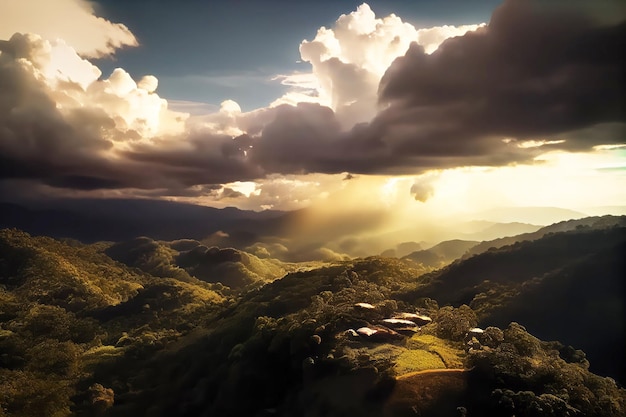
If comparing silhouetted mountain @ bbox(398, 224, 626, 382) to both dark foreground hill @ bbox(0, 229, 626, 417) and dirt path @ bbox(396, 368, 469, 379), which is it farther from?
dirt path @ bbox(396, 368, 469, 379)

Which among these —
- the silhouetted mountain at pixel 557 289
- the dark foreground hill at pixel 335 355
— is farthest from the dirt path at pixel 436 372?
the silhouetted mountain at pixel 557 289

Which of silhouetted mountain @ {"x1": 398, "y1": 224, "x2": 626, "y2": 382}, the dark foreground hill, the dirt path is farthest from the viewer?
silhouetted mountain @ {"x1": 398, "y1": 224, "x2": 626, "y2": 382}

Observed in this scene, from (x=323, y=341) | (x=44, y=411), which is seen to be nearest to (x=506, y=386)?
(x=323, y=341)

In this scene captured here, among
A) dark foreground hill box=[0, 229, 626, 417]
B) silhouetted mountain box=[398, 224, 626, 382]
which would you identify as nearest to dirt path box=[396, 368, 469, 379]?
dark foreground hill box=[0, 229, 626, 417]

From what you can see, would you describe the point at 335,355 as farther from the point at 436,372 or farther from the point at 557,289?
the point at 557,289

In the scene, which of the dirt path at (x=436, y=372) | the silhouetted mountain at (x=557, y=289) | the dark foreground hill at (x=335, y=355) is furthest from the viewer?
the silhouetted mountain at (x=557, y=289)

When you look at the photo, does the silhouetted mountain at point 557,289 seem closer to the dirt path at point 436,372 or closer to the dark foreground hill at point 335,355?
the dark foreground hill at point 335,355

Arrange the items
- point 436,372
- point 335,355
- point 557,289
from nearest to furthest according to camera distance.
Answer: point 436,372 < point 335,355 < point 557,289

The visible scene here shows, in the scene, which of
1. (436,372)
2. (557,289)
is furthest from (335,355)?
(557,289)

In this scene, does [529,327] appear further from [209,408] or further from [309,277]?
[209,408]
